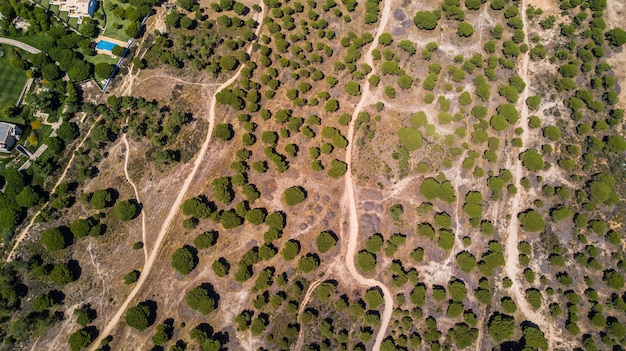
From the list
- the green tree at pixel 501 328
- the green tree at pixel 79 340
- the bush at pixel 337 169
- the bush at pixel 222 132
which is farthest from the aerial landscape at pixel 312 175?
the green tree at pixel 79 340

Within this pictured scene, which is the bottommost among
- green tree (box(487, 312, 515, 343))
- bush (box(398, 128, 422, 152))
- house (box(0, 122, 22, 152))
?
green tree (box(487, 312, 515, 343))

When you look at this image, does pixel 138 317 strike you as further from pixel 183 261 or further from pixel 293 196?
pixel 293 196

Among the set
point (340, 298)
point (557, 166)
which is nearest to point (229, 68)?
point (340, 298)

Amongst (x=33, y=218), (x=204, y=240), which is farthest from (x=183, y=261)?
(x=33, y=218)

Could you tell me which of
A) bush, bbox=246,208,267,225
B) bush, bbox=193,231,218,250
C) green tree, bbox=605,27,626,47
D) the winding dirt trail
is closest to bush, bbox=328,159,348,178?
the winding dirt trail

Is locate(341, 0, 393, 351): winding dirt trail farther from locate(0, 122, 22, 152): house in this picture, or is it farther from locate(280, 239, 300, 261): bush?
locate(0, 122, 22, 152): house

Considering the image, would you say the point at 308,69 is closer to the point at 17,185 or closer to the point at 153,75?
the point at 153,75

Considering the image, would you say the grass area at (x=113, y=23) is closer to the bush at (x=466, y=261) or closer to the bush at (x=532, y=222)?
the bush at (x=466, y=261)
